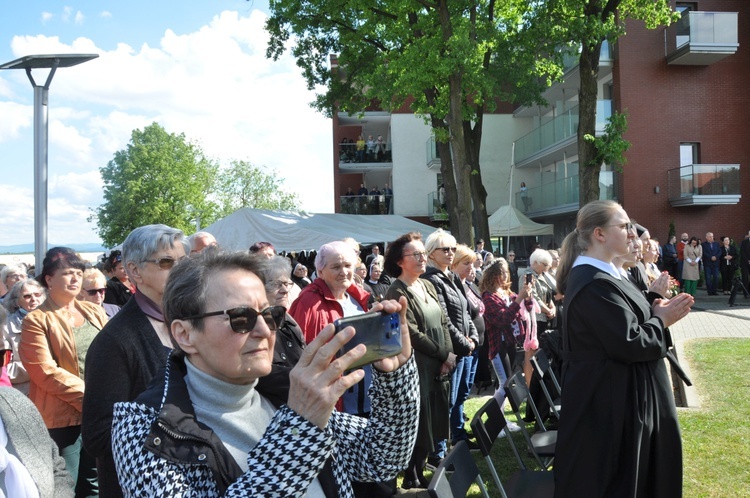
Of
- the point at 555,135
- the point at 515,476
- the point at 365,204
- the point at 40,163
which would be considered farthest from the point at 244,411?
the point at 365,204

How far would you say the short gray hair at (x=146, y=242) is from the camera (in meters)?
3.27

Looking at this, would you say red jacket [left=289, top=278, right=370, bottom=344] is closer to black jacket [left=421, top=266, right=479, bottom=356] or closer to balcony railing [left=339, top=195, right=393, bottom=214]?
black jacket [left=421, top=266, right=479, bottom=356]

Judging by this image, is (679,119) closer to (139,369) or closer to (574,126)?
(574,126)

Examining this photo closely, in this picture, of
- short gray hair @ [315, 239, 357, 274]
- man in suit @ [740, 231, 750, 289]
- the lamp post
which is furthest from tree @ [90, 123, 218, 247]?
short gray hair @ [315, 239, 357, 274]

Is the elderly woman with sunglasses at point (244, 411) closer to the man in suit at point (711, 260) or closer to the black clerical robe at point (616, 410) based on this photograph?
the black clerical robe at point (616, 410)

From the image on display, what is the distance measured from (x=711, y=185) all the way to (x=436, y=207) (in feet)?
47.5

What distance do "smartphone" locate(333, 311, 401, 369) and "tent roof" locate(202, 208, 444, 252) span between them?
1519 cm

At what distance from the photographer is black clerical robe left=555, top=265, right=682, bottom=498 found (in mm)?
3492

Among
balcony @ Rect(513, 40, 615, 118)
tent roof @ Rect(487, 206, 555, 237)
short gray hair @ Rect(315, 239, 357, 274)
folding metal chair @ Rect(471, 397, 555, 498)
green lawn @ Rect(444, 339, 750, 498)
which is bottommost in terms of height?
green lawn @ Rect(444, 339, 750, 498)

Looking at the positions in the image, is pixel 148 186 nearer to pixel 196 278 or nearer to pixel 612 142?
pixel 612 142

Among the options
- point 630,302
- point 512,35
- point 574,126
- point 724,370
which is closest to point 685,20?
point 574,126

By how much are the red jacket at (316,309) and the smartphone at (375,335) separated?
292 centimetres

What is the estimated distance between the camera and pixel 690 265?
21.0 m

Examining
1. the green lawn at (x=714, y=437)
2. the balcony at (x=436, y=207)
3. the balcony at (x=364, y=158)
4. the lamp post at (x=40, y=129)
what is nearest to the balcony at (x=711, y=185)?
the balcony at (x=436, y=207)
